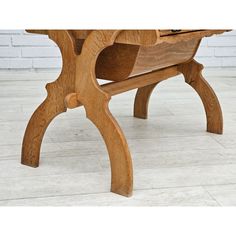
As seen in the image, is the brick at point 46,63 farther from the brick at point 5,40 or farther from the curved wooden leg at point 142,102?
the curved wooden leg at point 142,102

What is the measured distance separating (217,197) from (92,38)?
48cm

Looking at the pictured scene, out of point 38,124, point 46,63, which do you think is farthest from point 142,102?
point 46,63

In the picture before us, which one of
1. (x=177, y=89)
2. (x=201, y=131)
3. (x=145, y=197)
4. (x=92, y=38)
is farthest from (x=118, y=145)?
(x=177, y=89)

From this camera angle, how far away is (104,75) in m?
1.13

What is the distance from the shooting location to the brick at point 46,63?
9.08 ft

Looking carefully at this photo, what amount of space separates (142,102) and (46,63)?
1279 mm

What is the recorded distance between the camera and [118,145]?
3.20ft

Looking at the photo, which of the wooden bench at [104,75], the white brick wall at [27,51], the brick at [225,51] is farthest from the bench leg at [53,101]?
the brick at [225,51]

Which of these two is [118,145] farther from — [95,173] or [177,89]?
[177,89]

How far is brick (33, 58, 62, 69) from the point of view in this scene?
9.08 ft

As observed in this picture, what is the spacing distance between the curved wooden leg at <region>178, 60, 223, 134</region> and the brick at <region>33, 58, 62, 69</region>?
57.7 inches

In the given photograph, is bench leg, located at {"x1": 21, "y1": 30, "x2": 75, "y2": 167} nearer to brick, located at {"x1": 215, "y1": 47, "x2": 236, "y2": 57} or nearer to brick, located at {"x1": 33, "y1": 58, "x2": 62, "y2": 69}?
brick, located at {"x1": 33, "y1": 58, "x2": 62, "y2": 69}

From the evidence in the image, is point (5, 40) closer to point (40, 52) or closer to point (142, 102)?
point (40, 52)

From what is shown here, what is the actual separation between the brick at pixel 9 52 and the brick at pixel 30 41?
0.13 feet
